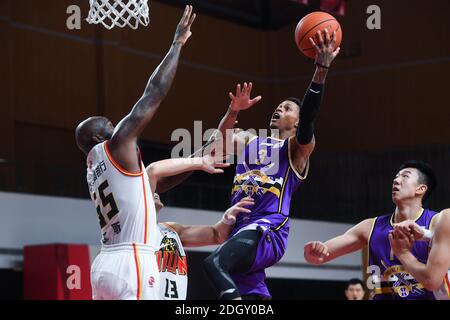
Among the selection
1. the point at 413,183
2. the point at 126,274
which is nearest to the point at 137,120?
the point at 126,274

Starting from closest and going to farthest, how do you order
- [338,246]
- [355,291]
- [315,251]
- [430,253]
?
[430,253] < [315,251] < [338,246] < [355,291]

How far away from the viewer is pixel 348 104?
50.4ft

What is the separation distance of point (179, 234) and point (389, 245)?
65.7 inches

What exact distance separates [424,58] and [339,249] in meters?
9.31

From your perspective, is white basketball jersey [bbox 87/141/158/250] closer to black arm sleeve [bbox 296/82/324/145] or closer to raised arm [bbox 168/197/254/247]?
raised arm [bbox 168/197/254/247]

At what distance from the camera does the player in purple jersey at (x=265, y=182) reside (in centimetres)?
565

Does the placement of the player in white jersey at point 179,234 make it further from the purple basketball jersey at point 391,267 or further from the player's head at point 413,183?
the player's head at point 413,183

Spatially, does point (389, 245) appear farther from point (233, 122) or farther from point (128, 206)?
point (128, 206)

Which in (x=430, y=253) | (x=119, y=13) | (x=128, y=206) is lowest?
(x=430, y=253)

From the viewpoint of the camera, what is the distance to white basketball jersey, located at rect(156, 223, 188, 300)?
6.23 m

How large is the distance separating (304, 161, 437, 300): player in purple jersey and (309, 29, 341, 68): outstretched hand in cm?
104

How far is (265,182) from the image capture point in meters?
6.04

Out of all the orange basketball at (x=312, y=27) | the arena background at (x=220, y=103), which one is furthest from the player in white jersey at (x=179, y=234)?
the arena background at (x=220, y=103)

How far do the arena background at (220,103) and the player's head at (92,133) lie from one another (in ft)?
17.0
